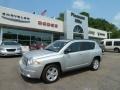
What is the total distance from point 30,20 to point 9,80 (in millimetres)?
16449

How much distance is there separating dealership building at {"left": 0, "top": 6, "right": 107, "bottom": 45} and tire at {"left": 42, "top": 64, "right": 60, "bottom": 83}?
45.6ft

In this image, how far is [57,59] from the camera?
7656 mm

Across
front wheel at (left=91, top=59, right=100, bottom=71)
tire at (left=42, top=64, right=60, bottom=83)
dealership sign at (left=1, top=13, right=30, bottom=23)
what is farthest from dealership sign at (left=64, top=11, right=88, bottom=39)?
tire at (left=42, top=64, right=60, bottom=83)

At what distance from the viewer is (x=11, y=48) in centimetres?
1611

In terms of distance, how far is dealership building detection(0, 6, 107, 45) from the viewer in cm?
2094

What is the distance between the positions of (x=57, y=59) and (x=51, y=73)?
0.62 meters

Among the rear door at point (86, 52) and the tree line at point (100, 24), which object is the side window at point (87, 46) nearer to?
the rear door at point (86, 52)

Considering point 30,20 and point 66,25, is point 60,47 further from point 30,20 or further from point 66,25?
point 66,25

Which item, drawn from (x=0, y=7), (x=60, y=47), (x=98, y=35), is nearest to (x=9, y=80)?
(x=60, y=47)

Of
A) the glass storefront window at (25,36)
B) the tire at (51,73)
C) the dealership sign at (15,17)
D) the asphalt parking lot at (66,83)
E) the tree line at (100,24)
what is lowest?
the asphalt parking lot at (66,83)

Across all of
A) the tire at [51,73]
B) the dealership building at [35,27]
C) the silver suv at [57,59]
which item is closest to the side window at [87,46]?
the silver suv at [57,59]

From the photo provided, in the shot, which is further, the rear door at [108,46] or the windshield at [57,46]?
the rear door at [108,46]

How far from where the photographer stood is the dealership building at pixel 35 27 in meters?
20.9

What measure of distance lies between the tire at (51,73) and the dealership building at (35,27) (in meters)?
13.9
